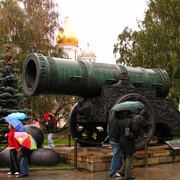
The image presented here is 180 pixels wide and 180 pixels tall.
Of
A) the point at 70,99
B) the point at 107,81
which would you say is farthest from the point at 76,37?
the point at 107,81

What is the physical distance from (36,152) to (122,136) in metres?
2.38

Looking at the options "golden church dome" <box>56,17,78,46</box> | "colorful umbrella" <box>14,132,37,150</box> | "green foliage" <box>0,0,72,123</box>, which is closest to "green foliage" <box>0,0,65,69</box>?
"green foliage" <box>0,0,72,123</box>

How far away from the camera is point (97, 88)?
8.49 meters

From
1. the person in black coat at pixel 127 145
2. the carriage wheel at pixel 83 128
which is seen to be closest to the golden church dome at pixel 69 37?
the carriage wheel at pixel 83 128

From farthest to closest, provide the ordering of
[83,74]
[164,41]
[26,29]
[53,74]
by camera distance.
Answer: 1. [26,29]
2. [164,41]
3. [83,74]
4. [53,74]

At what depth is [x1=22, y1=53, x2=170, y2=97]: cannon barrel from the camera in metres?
7.61

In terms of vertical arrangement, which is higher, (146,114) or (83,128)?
(146,114)

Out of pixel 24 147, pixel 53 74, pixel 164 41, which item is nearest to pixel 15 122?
pixel 24 147

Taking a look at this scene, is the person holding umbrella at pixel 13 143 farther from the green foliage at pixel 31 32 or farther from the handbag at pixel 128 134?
the green foliage at pixel 31 32

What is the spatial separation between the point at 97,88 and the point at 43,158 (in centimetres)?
229

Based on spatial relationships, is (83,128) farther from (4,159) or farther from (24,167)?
(24,167)

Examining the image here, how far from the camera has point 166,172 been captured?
7098 mm

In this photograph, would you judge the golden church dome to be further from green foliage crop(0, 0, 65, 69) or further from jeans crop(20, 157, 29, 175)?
jeans crop(20, 157, 29, 175)

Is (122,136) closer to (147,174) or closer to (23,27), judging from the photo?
(147,174)
